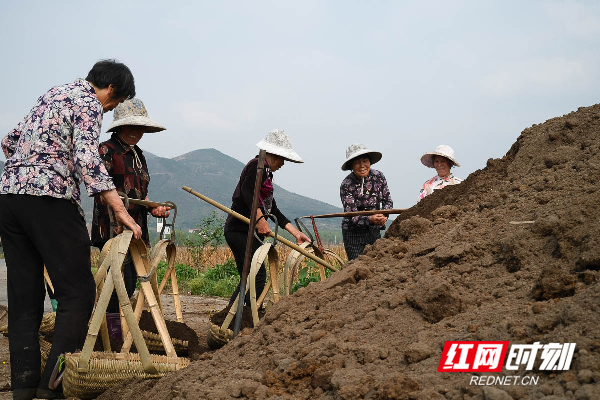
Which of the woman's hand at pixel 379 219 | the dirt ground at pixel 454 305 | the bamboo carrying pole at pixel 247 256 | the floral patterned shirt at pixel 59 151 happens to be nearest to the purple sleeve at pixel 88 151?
the floral patterned shirt at pixel 59 151

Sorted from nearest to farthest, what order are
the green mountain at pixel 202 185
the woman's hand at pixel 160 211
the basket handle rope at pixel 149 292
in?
the basket handle rope at pixel 149 292 < the woman's hand at pixel 160 211 < the green mountain at pixel 202 185

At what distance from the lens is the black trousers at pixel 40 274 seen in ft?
9.83

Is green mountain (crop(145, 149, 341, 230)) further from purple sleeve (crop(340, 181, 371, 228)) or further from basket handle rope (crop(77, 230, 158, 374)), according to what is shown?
basket handle rope (crop(77, 230, 158, 374))

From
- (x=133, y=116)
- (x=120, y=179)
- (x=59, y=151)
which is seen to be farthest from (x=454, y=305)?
(x=133, y=116)

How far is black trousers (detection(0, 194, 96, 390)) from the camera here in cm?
300

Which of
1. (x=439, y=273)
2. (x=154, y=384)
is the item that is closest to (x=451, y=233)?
(x=439, y=273)

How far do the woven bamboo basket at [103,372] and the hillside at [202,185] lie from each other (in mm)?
98078

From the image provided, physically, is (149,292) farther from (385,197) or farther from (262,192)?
(385,197)

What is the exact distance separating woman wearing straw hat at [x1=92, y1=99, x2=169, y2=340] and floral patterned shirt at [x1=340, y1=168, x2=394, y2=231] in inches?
82.7

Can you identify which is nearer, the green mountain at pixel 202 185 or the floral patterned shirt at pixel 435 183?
the floral patterned shirt at pixel 435 183

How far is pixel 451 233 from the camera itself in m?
3.11

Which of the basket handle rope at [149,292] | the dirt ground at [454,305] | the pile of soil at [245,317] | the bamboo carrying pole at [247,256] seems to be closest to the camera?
the dirt ground at [454,305]

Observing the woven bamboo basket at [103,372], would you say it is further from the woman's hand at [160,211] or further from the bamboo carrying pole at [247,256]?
the woman's hand at [160,211]

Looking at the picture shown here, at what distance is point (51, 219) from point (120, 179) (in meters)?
1.07
